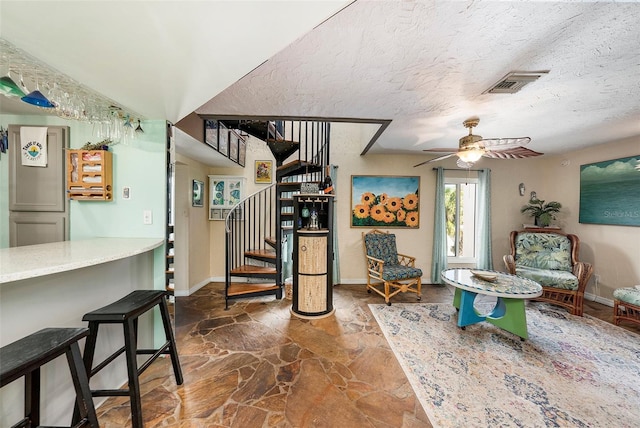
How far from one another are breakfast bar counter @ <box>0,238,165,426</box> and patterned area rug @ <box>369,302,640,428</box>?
7.59 feet

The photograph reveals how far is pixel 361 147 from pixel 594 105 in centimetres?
275

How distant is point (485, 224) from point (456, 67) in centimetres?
357

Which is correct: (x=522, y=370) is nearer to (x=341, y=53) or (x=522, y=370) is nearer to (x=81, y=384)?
(x=341, y=53)

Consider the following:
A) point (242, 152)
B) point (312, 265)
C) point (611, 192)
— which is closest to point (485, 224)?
point (611, 192)

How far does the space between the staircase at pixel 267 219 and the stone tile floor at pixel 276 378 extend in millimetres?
548

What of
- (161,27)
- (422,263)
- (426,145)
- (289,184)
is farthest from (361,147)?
(161,27)

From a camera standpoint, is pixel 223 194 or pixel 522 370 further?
pixel 223 194

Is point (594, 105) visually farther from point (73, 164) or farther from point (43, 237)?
point (43, 237)

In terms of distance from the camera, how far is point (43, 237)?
1.92m

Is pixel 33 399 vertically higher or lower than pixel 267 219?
lower

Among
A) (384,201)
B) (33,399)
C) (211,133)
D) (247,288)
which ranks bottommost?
(247,288)

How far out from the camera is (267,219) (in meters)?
4.20

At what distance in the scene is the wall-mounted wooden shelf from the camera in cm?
188

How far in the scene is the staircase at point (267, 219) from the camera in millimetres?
3293
